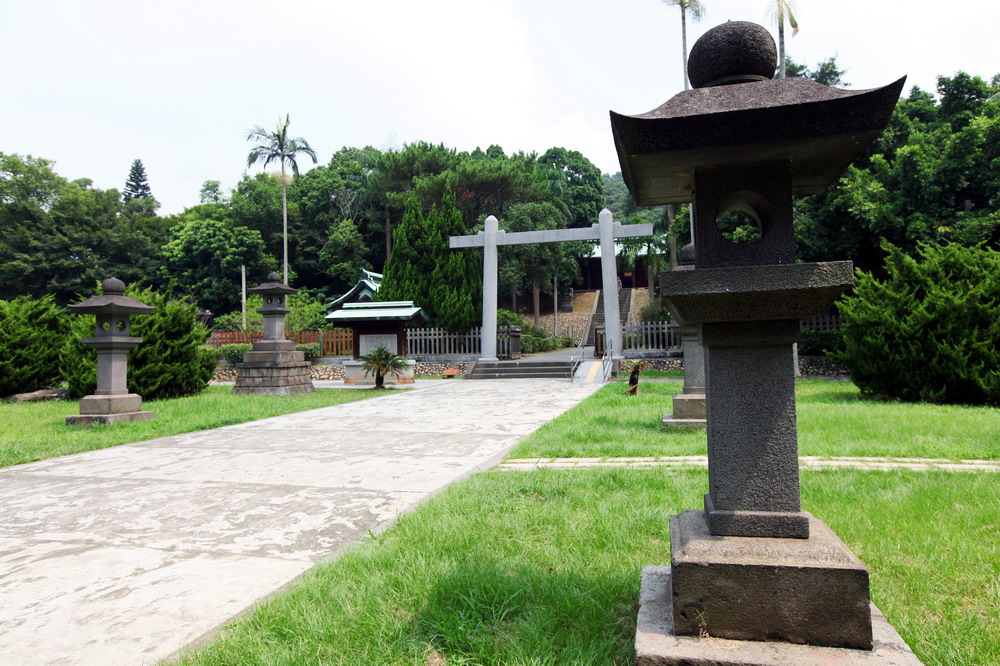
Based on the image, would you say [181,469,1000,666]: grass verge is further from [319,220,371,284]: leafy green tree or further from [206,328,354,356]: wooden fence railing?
[319,220,371,284]: leafy green tree

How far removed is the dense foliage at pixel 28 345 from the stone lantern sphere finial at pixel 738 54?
53.6 ft

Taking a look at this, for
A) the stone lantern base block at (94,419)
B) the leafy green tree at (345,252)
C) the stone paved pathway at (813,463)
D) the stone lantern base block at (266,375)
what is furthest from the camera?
the leafy green tree at (345,252)

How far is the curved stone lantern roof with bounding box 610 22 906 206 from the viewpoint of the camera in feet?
7.11

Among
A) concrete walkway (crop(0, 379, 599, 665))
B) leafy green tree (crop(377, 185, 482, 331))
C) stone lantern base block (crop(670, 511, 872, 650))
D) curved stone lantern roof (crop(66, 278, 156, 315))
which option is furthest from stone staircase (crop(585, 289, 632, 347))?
stone lantern base block (crop(670, 511, 872, 650))

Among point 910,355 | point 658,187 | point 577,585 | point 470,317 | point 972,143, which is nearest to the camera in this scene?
point 577,585

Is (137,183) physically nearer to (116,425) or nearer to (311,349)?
(311,349)

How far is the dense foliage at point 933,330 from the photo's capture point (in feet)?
29.1

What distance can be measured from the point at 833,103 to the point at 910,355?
8.99 metres

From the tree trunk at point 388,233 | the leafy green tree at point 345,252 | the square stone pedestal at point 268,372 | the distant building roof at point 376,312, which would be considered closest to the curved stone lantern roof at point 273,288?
the square stone pedestal at point 268,372

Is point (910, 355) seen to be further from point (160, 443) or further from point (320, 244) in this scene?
point (320, 244)

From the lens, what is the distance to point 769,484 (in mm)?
2271

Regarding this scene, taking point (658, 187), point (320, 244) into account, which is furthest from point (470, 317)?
point (658, 187)

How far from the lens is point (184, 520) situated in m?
3.88

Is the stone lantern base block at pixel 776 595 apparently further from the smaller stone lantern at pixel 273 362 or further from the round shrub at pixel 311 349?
the round shrub at pixel 311 349
